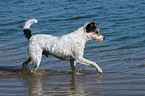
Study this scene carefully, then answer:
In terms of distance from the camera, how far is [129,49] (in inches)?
A: 400

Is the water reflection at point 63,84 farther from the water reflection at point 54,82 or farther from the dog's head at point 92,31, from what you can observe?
the dog's head at point 92,31

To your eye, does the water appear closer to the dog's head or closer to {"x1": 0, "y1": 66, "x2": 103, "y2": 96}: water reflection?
{"x1": 0, "y1": 66, "x2": 103, "y2": 96}: water reflection

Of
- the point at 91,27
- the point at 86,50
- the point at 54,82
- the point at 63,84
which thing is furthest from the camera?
the point at 86,50

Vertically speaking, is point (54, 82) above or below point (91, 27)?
below

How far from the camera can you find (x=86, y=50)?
1016cm

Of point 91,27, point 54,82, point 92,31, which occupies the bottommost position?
point 54,82

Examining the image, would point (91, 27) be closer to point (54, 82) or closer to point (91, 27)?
point (91, 27)

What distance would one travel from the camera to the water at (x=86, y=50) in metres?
5.87

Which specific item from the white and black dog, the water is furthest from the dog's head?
the water

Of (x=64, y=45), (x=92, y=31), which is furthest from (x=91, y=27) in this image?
(x=64, y=45)

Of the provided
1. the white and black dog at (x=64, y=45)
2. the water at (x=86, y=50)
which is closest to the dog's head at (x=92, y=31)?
the white and black dog at (x=64, y=45)

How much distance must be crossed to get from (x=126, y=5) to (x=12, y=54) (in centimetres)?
1107

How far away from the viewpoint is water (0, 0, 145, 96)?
587 cm

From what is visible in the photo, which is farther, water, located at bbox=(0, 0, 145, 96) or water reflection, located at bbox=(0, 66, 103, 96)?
water, located at bbox=(0, 0, 145, 96)
